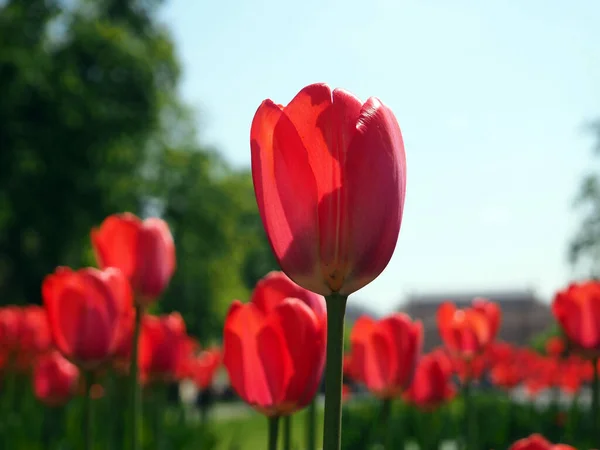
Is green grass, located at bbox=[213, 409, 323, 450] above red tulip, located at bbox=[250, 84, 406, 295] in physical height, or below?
below

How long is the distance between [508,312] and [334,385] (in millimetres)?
63494

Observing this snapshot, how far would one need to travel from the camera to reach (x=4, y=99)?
17641 millimetres

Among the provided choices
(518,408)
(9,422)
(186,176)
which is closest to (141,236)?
(9,422)

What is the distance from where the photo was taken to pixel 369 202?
29.7 inches

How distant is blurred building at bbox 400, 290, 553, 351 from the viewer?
54.8m

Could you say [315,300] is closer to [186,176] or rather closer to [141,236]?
[141,236]

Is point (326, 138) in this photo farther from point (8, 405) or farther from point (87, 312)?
point (8, 405)

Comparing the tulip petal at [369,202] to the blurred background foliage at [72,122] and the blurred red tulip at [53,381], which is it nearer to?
the blurred red tulip at [53,381]

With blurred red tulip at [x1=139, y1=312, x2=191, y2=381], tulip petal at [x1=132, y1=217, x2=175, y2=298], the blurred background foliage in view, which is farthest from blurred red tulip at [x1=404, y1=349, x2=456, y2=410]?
the blurred background foliage

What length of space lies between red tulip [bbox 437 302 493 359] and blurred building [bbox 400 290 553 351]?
4924 centimetres

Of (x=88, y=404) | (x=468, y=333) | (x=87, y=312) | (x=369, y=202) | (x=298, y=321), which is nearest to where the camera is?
(x=369, y=202)

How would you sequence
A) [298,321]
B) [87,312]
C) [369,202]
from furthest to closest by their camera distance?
[87,312] → [298,321] → [369,202]

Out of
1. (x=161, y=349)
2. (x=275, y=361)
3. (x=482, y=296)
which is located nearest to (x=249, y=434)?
(x=161, y=349)

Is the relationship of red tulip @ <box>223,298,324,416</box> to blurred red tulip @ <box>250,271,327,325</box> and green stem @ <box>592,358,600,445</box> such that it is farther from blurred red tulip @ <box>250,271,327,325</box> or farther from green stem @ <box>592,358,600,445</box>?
green stem @ <box>592,358,600,445</box>
